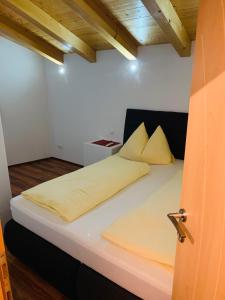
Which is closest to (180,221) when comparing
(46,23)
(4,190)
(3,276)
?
(3,276)

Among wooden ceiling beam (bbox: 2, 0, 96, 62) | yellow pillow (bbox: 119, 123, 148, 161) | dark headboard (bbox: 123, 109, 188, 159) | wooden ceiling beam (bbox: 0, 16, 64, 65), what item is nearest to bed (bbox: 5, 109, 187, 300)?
yellow pillow (bbox: 119, 123, 148, 161)

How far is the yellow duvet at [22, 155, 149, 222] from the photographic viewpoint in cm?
177

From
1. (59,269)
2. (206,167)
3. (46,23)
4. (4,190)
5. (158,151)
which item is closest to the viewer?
(206,167)

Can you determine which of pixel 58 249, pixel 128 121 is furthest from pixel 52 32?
pixel 58 249

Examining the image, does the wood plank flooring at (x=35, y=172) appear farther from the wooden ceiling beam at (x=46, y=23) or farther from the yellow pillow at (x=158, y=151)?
the wooden ceiling beam at (x=46, y=23)

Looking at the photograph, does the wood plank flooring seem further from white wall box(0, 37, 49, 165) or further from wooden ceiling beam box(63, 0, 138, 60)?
wooden ceiling beam box(63, 0, 138, 60)

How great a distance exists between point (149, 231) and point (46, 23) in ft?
8.73

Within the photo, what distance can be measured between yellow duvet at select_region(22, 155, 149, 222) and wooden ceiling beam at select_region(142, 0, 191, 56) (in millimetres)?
1511

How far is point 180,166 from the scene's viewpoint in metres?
2.86

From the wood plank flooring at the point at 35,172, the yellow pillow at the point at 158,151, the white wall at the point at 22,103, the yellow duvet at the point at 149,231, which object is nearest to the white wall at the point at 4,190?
the wood plank flooring at the point at 35,172

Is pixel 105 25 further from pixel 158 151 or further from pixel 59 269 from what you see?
pixel 59 269

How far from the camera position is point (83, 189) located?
6.59 feet

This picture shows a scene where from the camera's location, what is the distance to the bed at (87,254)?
1.26 metres

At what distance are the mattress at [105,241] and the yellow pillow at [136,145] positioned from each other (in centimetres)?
84
